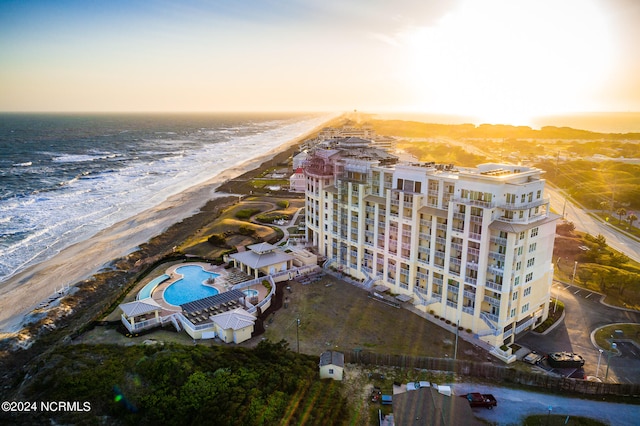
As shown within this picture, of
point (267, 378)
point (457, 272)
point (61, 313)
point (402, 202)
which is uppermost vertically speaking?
point (402, 202)

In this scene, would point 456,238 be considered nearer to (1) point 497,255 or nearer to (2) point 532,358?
(1) point 497,255

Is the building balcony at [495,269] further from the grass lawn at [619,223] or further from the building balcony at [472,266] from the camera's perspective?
the grass lawn at [619,223]

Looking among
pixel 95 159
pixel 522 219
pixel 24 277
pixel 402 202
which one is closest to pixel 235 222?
pixel 24 277

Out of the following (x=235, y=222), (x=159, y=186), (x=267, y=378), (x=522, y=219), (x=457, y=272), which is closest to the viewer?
(x=267, y=378)

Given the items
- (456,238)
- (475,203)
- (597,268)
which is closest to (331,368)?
(456,238)

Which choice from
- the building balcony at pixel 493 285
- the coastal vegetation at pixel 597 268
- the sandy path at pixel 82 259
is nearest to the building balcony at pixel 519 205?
the building balcony at pixel 493 285

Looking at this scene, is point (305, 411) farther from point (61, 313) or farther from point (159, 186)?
point (159, 186)

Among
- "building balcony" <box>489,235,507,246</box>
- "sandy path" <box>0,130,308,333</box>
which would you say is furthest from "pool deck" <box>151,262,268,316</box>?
"building balcony" <box>489,235,507,246</box>

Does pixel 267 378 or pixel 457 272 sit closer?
pixel 267 378
